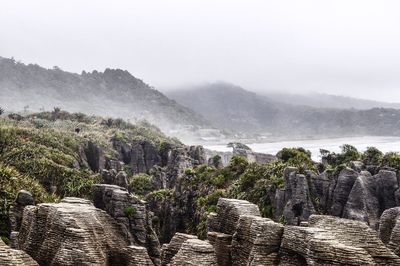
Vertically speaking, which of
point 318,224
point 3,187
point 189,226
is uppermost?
point 318,224

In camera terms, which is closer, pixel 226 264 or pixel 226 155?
pixel 226 264

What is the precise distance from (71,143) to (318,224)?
266 ft

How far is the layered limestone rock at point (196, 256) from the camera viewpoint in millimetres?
11484

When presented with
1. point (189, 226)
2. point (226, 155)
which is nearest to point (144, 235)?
point (189, 226)

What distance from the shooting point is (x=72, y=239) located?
1165cm

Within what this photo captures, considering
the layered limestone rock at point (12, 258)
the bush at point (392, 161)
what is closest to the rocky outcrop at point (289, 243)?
the layered limestone rock at point (12, 258)

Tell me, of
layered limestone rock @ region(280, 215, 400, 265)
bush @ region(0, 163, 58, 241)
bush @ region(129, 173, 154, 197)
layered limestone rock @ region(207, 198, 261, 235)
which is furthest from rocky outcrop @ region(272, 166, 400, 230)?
bush @ region(129, 173, 154, 197)

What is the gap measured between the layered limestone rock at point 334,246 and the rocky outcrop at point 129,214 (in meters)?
6.00

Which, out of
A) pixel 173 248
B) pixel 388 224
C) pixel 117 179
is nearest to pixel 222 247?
pixel 173 248

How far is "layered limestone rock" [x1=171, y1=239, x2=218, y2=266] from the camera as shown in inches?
452

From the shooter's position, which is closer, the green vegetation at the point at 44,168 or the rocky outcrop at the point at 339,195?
the green vegetation at the point at 44,168

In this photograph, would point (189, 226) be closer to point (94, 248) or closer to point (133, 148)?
point (94, 248)

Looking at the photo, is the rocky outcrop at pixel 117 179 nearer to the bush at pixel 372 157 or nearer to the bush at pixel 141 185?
the bush at pixel 372 157

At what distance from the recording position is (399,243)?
1207 cm
